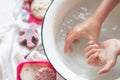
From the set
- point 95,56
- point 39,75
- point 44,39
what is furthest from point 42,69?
point 95,56

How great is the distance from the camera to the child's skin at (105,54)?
810 mm

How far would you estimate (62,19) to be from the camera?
0.98 m

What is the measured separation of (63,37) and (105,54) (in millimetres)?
193

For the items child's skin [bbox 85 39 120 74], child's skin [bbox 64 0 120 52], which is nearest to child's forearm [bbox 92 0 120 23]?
child's skin [bbox 64 0 120 52]

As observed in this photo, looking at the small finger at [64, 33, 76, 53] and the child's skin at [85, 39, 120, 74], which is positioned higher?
the child's skin at [85, 39, 120, 74]

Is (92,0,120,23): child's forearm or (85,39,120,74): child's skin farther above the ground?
(92,0,120,23): child's forearm

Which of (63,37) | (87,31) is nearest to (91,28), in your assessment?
(87,31)

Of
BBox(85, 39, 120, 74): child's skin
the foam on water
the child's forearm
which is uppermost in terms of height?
the child's forearm

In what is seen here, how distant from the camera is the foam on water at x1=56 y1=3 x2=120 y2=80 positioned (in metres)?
0.90

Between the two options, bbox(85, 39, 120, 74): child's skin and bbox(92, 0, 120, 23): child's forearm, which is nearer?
bbox(85, 39, 120, 74): child's skin

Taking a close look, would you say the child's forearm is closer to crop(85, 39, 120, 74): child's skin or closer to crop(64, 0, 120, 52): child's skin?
crop(64, 0, 120, 52): child's skin

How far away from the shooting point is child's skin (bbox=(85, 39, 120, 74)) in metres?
0.81

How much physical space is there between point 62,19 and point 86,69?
0.64 feet

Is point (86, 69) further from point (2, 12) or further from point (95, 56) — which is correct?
point (2, 12)
